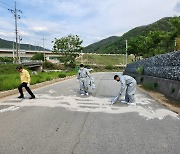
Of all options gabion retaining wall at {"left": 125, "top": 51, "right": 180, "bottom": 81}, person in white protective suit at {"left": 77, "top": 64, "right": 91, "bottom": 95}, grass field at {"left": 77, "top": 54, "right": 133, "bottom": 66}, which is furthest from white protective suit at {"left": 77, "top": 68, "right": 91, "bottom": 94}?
grass field at {"left": 77, "top": 54, "right": 133, "bottom": 66}

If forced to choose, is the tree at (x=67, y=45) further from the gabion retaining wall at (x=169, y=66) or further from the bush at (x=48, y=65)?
the gabion retaining wall at (x=169, y=66)

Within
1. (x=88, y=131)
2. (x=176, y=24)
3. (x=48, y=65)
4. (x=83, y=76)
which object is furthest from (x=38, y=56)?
(x=88, y=131)

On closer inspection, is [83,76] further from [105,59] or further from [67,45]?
[105,59]

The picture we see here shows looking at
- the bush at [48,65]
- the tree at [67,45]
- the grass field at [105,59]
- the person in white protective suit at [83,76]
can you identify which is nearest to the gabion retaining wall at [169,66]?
the person in white protective suit at [83,76]

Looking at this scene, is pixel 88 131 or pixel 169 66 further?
pixel 169 66

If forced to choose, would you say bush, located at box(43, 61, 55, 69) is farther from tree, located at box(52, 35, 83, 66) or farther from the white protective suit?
the white protective suit

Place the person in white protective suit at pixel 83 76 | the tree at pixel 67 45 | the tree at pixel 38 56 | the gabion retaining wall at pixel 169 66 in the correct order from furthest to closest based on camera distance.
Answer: the tree at pixel 38 56
the tree at pixel 67 45
the person in white protective suit at pixel 83 76
the gabion retaining wall at pixel 169 66

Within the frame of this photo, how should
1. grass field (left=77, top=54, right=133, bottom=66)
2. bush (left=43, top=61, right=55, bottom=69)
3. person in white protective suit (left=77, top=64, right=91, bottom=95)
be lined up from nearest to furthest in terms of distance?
1. person in white protective suit (left=77, top=64, right=91, bottom=95)
2. bush (left=43, top=61, right=55, bottom=69)
3. grass field (left=77, top=54, right=133, bottom=66)

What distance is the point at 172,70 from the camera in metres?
12.9

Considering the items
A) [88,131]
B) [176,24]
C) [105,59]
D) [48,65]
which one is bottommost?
[88,131]

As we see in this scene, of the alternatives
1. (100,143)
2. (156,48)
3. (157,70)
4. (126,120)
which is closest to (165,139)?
(100,143)

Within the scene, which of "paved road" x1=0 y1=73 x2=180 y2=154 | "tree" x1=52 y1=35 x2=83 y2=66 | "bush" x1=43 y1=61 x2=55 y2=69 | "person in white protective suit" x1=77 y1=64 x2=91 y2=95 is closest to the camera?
"paved road" x1=0 y1=73 x2=180 y2=154

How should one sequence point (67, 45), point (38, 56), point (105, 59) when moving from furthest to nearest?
point (105, 59) < point (38, 56) < point (67, 45)

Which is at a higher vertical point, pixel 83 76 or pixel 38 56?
pixel 38 56
